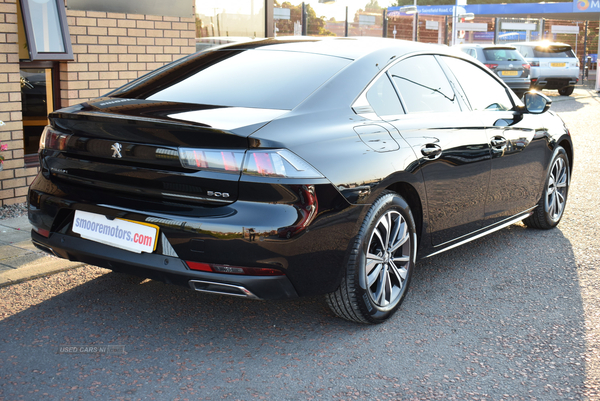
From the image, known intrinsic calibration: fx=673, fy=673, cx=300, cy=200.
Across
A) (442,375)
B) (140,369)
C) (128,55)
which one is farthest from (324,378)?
(128,55)

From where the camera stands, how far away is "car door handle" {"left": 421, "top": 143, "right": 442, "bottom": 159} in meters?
3.85

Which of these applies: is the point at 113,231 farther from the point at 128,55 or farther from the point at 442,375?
the point at 128,55

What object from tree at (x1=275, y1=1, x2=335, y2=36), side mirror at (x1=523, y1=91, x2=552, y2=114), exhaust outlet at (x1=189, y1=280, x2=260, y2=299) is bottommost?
exhaust outlet at (x1=189, y1=280, x2=260, y2=299)

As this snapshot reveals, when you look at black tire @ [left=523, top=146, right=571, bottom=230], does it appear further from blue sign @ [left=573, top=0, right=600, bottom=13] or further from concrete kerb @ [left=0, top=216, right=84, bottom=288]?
blue sign @ [left=573, top=0, right=600, bottom=13]

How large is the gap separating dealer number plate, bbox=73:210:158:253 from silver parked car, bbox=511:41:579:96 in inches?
828

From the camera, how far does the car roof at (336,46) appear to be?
3.91m

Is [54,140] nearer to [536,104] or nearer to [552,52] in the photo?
[536,104]

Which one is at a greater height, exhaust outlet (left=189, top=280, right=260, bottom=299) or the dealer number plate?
the dealer number plate

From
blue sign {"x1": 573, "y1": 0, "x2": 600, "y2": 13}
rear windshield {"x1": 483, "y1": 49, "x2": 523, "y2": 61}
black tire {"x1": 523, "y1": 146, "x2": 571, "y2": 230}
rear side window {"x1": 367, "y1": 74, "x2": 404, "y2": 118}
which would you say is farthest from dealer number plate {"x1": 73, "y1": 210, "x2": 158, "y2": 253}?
blue sign {"x1": 573, "y1": 0, "x2": 600, "y2": 13}

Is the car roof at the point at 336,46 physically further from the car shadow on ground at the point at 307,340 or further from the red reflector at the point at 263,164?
the car shadow on ground at the point at 307,340

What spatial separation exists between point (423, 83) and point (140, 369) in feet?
7.92

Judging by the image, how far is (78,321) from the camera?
141 inches

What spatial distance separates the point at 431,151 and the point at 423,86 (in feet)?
1.71

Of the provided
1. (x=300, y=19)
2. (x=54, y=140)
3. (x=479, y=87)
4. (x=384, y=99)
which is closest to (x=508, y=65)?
(x=300, y=19)
